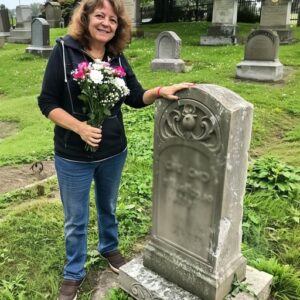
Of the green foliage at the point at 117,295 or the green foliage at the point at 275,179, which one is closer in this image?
the green foliage at the point at 117,295

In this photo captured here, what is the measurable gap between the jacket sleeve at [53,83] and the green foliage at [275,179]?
8.35ft

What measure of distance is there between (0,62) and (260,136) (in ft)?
38.3

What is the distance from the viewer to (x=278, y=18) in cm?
1435

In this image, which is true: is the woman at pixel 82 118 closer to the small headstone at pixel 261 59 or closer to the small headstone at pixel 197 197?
the small headstone at pixel 197 197

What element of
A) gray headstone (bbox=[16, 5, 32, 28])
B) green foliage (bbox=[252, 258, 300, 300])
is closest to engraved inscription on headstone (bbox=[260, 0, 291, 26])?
gray headstone (bbox=[16, 5, 32, 28])

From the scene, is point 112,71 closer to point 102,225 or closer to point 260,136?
point 102,225

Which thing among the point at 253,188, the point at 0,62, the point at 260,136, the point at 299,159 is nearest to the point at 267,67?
the point at 260,136

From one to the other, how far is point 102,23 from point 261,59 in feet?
26.3

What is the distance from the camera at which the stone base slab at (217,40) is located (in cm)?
1495

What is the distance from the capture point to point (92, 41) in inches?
98.3

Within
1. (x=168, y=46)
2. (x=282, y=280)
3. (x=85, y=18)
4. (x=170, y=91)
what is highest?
(x=85, y=18)

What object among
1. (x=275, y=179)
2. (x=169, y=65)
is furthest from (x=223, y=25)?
(x=275, y=179)

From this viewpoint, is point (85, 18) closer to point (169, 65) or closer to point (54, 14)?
point (169, 65)

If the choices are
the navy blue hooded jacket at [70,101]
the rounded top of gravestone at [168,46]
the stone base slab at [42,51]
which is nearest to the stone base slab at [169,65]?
the rounded top of gravestone at [168,46]
